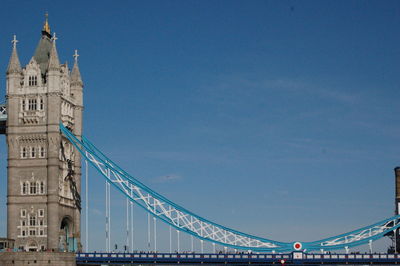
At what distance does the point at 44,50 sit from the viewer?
15462 cm

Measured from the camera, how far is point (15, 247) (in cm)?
14425

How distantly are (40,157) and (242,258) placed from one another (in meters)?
40.8

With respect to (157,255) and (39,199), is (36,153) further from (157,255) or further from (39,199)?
(157,255)

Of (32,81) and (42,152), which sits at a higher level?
(32,81)

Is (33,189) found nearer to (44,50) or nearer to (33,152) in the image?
(33,152)

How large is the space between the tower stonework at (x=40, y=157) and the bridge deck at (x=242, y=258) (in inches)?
483

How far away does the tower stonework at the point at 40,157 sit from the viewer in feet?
477

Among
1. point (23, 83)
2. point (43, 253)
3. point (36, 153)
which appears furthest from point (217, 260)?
point (23, 83)

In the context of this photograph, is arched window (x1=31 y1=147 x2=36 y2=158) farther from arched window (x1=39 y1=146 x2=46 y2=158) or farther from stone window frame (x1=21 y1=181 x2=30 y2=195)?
Answer: stone window frame (x1=21 y1=181 x2=30 y2=195)

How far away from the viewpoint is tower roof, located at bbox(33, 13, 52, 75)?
5988 inches

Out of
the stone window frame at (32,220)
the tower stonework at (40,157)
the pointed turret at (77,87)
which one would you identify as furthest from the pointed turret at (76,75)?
the stone window frame at (32,220)

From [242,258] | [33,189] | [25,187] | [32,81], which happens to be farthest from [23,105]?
[242,258]

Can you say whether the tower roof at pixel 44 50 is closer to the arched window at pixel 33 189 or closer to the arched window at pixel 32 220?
the arched window at pixel 33 189

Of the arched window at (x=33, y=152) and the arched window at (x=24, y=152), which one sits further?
the arched window at (x=24, y=152)
